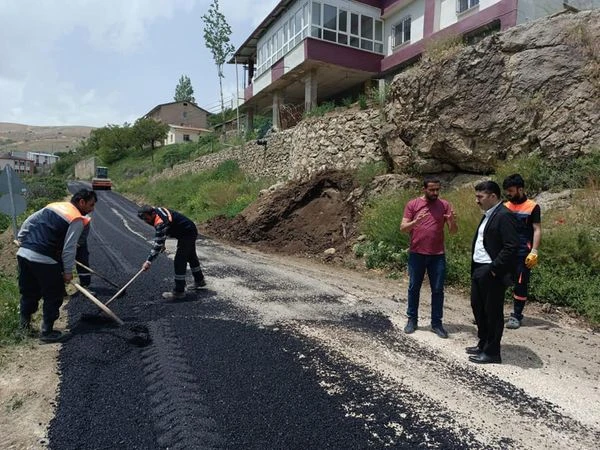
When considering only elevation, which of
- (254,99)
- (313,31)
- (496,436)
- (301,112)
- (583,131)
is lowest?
(496,436)

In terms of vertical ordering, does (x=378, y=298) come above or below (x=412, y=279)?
below

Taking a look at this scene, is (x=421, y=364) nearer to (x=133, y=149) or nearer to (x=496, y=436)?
(x=496, y=436)

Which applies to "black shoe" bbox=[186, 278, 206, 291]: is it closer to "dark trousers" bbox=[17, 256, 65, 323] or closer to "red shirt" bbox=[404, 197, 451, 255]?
"dark trousers" bbox=[17, 256, 65, 323]

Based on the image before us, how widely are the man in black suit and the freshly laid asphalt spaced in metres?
1.16

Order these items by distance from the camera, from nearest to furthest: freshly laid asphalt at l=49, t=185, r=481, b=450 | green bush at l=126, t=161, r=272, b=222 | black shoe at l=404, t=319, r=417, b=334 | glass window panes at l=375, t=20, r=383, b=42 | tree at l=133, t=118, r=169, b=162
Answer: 1. freshly laid asphalt at l=49, t=185, r=481, b=450
2. black shoe at l=404, t=319, r=417, b=334
3. green bush at l=126, t=161, r=272, b=222
4. glass window panes at l=375, t=20, r=383, b=42
5. tree at l=133, t=118, r=169, b=162

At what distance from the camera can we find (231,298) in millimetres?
6500

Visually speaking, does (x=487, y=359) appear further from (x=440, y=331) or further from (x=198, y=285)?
(x=198, y=285)

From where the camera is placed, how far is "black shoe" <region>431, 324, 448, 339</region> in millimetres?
4898

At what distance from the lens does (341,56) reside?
19047mm

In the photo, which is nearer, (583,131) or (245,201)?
(583,131)

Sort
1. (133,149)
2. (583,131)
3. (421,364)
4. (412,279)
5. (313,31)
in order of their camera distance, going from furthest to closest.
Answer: (133,149)
(313,31)
(583,131)
(412,279)
(421,364)

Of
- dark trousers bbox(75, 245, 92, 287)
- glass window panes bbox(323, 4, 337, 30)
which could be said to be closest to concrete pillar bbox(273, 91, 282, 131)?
glass window panes bbox(323, 4, 337, 30)

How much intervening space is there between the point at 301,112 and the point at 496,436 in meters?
19.3

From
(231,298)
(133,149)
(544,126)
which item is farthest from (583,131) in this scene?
(133,149)
